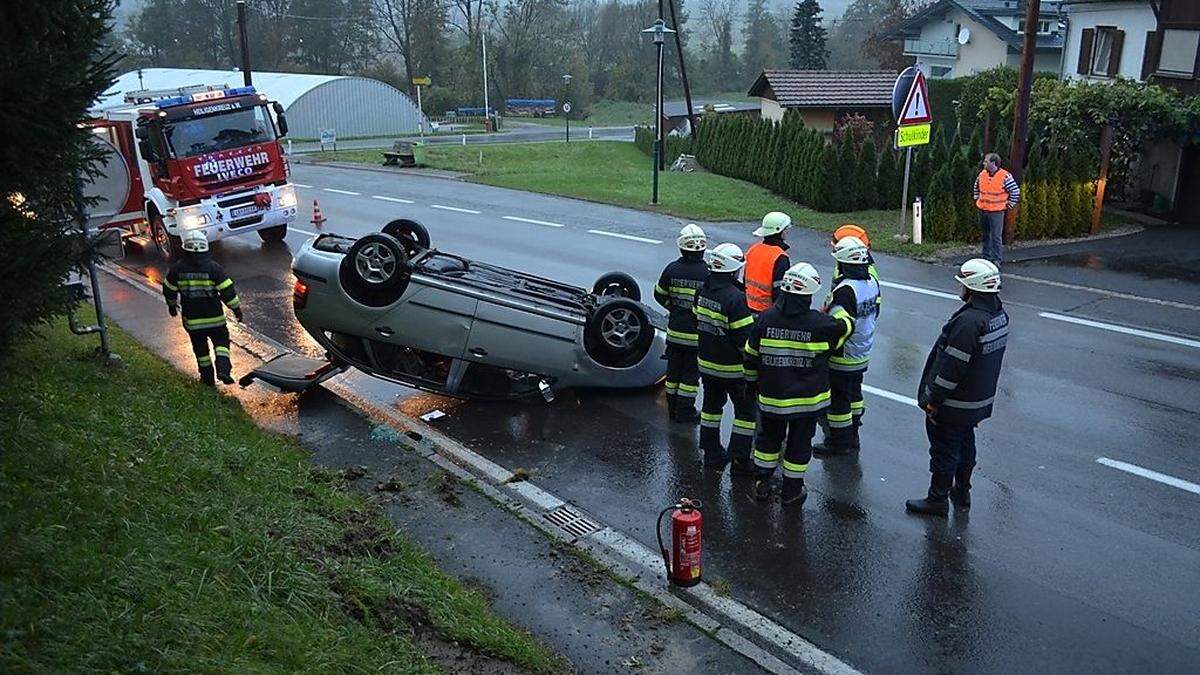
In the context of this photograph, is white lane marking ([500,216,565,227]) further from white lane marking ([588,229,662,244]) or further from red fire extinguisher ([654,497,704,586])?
red fire extinguisher ([654,497,704,586])

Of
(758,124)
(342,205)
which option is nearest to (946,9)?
(758,124)

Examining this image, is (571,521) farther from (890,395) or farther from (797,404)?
(890,395)

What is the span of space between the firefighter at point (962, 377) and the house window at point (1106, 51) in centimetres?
1919

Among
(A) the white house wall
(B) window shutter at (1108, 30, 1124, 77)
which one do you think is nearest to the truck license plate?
(A) the white house wall

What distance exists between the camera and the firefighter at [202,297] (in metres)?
9.07

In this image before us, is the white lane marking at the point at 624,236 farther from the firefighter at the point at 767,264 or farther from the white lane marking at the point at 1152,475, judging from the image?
the white lane marking at the point at 1152,475

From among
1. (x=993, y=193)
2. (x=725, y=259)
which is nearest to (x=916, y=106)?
(x=993, y=193)

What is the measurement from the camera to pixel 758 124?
26.9 metres

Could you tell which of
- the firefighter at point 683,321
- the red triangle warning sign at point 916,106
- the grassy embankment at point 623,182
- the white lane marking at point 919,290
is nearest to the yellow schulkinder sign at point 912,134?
the red triangle warning sign at point 916,106

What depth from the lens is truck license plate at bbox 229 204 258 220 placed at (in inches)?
633

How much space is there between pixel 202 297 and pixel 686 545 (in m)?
5.81

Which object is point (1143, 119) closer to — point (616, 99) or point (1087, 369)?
point (1087, 369)

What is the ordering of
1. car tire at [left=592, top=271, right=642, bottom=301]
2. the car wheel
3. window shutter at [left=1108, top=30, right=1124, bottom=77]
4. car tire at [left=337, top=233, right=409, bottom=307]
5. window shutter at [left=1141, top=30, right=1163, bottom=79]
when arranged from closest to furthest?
car tire at [left=337, top=233, right=409, bottom=307] → car tire at [left=592, top=271, right=642, bottom=301] → the car wheel → window shutter at [left=1141, top=30, right=1163, bottom=79] → window shutter at [left=1108, top=30, right=1124, bottom=77]

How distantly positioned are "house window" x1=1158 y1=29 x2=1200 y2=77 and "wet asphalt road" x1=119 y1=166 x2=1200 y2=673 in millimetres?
10236
